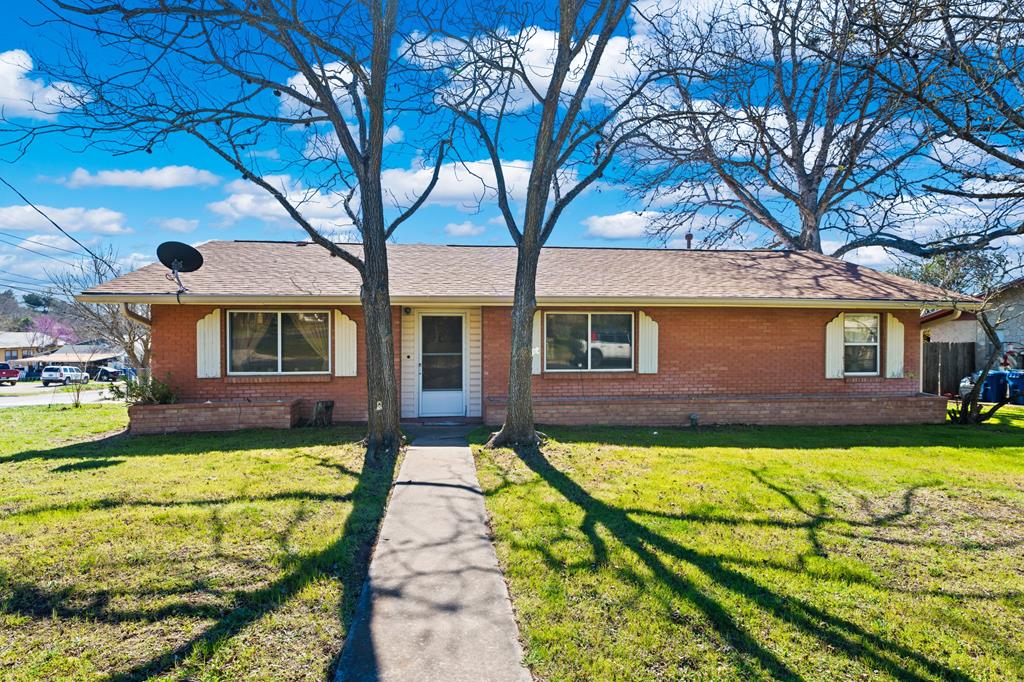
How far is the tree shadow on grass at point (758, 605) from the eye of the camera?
9.97ft

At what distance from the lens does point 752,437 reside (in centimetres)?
982

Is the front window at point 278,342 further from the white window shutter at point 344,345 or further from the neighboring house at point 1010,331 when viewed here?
the neighboring house at point 1010,331

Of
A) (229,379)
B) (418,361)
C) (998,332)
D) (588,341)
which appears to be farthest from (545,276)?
(998,332)

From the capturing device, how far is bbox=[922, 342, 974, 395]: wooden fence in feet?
55.1

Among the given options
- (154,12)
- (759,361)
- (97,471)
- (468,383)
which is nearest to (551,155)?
(468,383)

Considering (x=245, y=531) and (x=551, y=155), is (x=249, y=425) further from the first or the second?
(x=551, y=155)

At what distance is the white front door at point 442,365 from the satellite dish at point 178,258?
4152 millimetres

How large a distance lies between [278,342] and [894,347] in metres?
12.3

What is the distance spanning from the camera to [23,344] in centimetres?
5628

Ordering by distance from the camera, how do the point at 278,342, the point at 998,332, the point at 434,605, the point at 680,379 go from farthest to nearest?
the point at 998,332 < the point at 680,379 < the point at 278,342 < the point at 434,605

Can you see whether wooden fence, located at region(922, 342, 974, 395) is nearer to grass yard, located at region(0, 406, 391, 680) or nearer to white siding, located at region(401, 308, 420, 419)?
white siding, located at region(401, 308, 420, 419)

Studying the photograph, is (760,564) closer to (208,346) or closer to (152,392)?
(208,346)

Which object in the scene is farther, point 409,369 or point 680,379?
point 680,379

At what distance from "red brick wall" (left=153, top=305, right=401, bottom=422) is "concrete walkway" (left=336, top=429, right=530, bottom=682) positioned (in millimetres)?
5251
